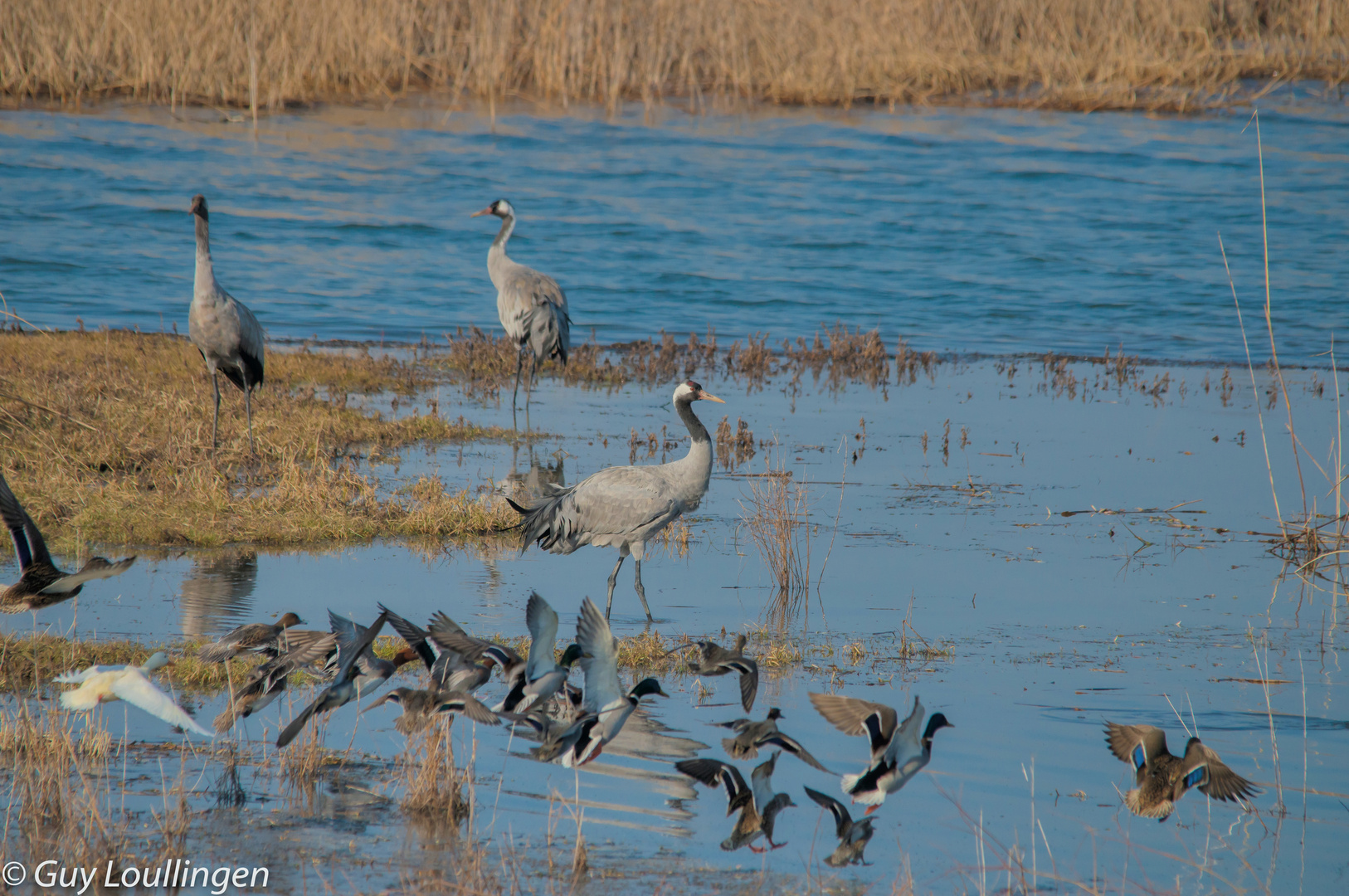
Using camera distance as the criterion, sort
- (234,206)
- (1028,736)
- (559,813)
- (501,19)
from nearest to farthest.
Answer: (559,813)
(1028,736)
(234,206)
(501,19)

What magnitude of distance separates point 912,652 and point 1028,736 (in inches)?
38.3

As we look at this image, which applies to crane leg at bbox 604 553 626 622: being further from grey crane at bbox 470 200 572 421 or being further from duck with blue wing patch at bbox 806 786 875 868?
grey crane at bbox 470 200 572 421

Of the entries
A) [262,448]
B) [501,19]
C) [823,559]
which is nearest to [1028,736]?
[823,559]

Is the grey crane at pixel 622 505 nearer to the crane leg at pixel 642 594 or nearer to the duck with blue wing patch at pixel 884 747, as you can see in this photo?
the crane leg at pixel 642 594

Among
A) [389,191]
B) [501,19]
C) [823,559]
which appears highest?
[501,19]

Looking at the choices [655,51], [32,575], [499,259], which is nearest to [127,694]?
[32,575]

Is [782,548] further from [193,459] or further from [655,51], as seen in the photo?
[655,51]

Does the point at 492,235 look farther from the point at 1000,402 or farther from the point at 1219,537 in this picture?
the point at 1219,537

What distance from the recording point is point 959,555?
26.1 feet

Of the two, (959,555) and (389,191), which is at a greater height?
(389,191)

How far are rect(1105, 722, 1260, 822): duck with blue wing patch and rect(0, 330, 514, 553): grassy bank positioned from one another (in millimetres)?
4559

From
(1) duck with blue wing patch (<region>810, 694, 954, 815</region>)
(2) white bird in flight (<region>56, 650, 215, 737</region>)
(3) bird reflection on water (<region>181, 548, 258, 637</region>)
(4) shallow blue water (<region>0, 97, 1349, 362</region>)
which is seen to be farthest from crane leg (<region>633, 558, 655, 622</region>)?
(4) shallow blue water (<region>0, 97, 1349, 362</region>)

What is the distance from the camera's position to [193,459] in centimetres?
867

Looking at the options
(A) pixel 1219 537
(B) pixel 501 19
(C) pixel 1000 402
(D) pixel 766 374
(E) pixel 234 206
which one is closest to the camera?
(A) pixel 1219 537
